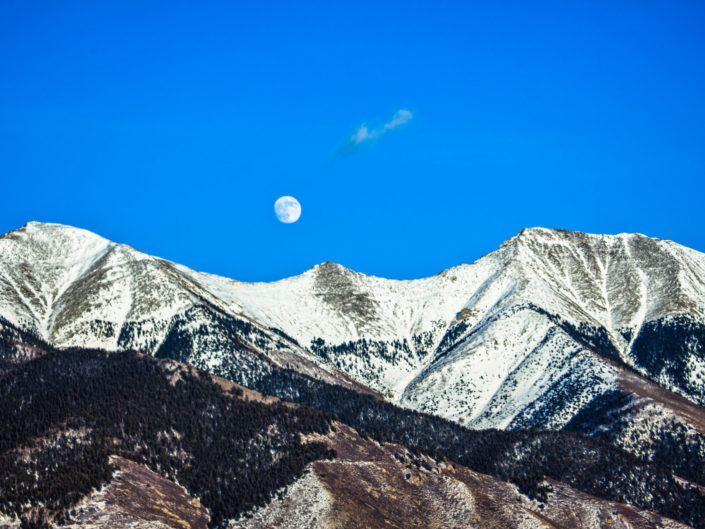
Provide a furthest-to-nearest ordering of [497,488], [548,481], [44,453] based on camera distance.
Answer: [548,481] → [497,488] → [44,453]

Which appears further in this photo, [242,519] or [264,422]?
[264,422]

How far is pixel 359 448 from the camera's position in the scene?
16712 cm

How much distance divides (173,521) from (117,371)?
6822 centimetres

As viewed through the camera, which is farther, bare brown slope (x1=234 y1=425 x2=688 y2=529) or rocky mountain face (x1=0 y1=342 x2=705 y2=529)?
bare brown slope (x1=234 y1=425 x2=688 y2=529)

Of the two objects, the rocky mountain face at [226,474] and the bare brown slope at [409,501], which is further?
the bare brown slope at [409,501]

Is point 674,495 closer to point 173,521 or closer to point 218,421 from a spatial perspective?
point 218,421

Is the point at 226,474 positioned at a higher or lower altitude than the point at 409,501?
higher

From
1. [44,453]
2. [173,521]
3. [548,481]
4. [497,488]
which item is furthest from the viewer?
[548,481]

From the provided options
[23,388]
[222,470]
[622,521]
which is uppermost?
[23,388]

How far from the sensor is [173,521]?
449 feet

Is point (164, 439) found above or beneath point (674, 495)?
above

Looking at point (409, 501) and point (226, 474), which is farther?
point (226, 474)

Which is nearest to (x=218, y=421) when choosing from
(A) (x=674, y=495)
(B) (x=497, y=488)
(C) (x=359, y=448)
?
(C) (x=359, y=448)

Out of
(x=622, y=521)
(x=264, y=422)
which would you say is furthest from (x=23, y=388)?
(x=622, y=521)
